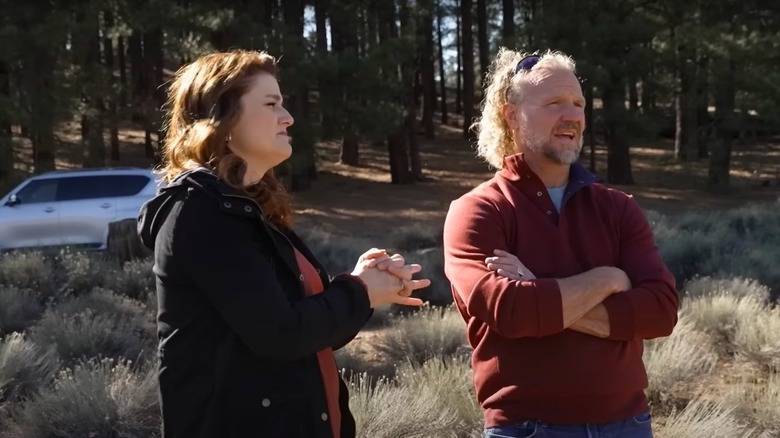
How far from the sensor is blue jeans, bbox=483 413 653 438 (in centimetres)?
236

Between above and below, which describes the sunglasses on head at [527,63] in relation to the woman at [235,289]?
above

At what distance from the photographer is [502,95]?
2.75 m

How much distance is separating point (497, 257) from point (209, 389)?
0.88 metres

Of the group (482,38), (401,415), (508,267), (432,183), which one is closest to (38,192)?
(401,415)

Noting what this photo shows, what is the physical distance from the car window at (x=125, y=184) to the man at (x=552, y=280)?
11.7 m

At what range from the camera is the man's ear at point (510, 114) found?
270 centimetres

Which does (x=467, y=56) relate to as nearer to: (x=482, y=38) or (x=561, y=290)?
(x=482, y=38)

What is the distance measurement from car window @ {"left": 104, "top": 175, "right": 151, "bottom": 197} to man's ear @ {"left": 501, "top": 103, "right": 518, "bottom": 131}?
1165cm

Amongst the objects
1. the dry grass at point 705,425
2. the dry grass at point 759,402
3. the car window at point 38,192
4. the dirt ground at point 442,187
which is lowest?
the dirt ground at point 442,187

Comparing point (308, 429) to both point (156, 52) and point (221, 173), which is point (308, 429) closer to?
point (221, 173)

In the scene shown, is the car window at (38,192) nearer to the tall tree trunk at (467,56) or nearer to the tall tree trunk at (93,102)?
the tall tree trunk at (93,102)

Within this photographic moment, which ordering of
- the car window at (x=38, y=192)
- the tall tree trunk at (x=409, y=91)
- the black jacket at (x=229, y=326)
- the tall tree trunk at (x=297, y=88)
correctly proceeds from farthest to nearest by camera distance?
the tall tree trunk at (x=409, y=91) < the tall tree trunk at (x=297, y=88) < the car window at (x=38, y=192) < the black jacket at (x=229, y=326)

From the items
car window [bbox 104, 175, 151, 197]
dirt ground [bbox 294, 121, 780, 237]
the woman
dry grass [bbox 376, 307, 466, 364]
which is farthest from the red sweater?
dirt ground [bbox 294, 121, 780, 237]

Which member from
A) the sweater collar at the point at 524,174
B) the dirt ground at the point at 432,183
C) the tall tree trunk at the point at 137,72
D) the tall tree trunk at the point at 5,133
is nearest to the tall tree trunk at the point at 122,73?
the tall tree trunk at the point at 137,72
